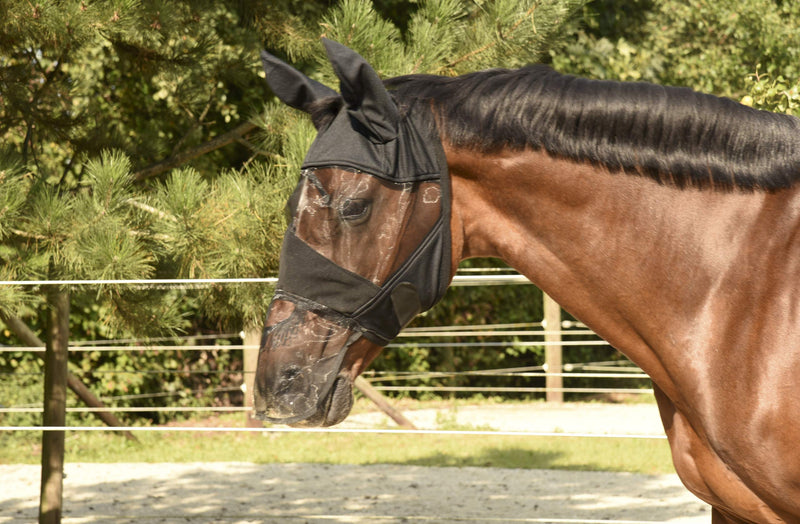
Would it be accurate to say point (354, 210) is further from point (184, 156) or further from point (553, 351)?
point (553, 351)

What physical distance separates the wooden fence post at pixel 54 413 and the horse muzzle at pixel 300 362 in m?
3.01

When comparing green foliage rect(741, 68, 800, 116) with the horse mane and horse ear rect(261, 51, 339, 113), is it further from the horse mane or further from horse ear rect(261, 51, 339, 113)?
horse ear rect(261, 51, 339, 113)

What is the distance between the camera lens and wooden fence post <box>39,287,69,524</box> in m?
4.51

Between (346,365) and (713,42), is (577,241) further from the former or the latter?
(713,42)

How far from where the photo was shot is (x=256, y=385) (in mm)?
1810

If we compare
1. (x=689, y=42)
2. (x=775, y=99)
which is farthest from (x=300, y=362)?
(x=689, y=42)

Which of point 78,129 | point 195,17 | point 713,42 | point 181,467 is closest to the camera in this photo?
point 195,17

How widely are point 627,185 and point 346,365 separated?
2.36ft

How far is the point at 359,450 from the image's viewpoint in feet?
25.9

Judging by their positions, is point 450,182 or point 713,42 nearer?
point 450,182

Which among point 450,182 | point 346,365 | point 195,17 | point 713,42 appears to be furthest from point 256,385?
point 713,42

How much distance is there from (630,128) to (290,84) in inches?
28.9

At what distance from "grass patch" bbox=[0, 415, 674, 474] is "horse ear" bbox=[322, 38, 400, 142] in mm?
5800

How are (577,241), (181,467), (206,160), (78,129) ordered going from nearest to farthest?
1. (577,241)
2. (78,129)
3. (206,160)
4. (181,467)
